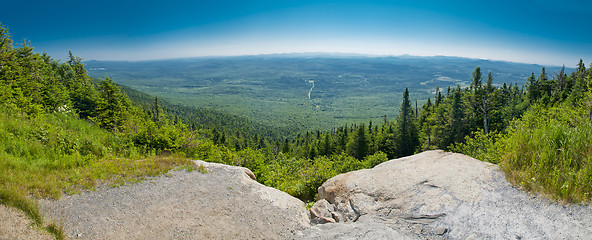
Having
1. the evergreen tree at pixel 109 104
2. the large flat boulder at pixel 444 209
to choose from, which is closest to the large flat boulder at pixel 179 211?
the large flat boulder at pixel 444 209

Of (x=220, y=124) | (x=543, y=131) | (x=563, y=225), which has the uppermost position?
(x=543, y=131)

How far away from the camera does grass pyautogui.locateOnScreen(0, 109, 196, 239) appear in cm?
637

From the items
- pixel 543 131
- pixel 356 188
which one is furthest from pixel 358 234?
pixel 543 131

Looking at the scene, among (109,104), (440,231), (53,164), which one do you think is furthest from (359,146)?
(53,164)

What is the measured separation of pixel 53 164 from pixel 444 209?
11.9 m

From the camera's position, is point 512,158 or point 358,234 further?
point 512,158

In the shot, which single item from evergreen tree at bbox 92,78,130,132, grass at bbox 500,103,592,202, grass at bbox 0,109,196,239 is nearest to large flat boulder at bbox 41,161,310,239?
grass at bbox 0,109,196,239

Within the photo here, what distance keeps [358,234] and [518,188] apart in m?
4.18

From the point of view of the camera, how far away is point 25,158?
8.43 metres

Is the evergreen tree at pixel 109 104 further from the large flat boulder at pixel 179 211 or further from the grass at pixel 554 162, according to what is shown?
the grass at pixel 554 162

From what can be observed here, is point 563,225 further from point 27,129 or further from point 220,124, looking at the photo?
point 220,124

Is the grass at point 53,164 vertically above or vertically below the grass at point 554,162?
below

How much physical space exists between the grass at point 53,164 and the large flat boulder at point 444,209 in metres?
6.52

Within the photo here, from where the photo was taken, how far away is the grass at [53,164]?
6.37 meters
